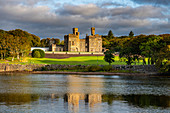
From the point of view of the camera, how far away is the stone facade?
153500 millimetres

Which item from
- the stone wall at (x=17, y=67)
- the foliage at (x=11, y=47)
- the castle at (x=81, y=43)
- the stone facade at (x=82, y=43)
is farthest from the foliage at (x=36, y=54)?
the stone facade at (x=82, y=43)

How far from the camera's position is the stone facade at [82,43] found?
153500mm

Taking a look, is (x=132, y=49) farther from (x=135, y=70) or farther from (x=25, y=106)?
(x=25, y=106)

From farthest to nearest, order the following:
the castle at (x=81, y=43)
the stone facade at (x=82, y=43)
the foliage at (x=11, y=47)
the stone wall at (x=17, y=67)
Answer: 1. the stone facade at (x=82, y=43)
2. the castle at (x=81, y=43)
3. the foliage at (x=11, y=47)
4. the stone wall at (x=17, y=67)

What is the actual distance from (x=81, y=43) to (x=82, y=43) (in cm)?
64

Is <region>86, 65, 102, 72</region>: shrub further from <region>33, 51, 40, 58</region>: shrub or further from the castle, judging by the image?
the castle

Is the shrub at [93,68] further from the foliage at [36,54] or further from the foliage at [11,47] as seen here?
the foliage at [36,54]

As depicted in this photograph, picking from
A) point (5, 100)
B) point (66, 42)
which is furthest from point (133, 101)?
point (66, 42)

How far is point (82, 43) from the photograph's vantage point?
523 ft

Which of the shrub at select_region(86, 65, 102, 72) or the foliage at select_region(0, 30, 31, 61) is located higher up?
the foliage at select_region(0, 30, 31, 61)

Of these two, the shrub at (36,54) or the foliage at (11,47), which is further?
the shrub at (36,54)

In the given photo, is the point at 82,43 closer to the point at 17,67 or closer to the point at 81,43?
the point at 81,43

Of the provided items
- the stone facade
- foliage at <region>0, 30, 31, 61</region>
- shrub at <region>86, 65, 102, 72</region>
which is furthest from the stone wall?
the stone facade

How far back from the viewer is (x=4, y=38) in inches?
3504
